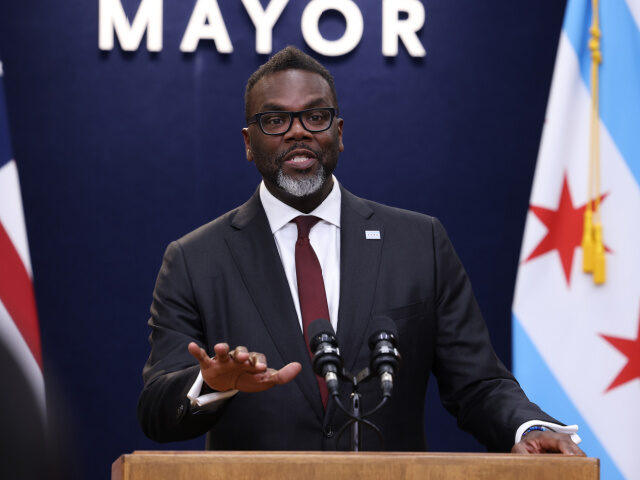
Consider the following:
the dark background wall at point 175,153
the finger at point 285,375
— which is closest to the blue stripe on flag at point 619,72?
the dark background wall at point 175,153

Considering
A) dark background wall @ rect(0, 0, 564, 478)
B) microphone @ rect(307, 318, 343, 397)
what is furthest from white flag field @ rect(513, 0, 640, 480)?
microphone @ rect(307, 318, 343, 397)

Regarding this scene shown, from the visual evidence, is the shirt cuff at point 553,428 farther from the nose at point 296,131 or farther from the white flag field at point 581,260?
the white flag field at point 581,260

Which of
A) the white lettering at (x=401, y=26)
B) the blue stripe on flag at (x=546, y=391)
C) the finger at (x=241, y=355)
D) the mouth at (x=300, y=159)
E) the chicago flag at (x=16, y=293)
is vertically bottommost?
the blue stripe on flag at (x=546, y=391)

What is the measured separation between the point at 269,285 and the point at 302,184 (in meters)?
0.27

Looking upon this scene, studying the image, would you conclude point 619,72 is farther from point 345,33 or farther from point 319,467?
point 319,467

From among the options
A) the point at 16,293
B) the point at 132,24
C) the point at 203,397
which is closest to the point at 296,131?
the point at 203,397

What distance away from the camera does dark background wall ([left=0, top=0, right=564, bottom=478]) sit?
3.51 meters

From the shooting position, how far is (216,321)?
204 cm

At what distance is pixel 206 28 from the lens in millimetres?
3533

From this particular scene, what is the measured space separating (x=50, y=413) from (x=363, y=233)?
1891mm

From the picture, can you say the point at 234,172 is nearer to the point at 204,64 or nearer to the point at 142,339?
the point at 204,64

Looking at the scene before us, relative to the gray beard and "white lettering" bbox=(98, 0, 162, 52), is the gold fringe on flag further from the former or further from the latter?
"white lettering" bbox=(98, 0, 162, 52)

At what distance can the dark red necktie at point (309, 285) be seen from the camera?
199 centimetres

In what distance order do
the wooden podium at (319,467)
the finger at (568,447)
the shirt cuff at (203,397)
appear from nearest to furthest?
the wooden podium at (319,467), the finger at (568,447), the shirt cuff at (203,397)
